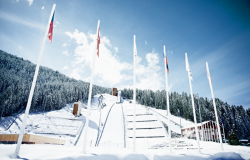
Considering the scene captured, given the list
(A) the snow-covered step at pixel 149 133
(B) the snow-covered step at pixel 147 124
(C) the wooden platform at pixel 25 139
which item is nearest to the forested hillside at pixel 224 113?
(B) the snow-covered step at pixel 147 124

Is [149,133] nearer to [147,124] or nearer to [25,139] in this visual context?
[147,124]

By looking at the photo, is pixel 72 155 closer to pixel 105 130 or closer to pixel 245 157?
pixel 245 157

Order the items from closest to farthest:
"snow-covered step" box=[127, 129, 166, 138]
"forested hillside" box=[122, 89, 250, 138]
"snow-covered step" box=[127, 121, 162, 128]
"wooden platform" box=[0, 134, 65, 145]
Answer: "wooden platform" box=[0, 134, 65, 145] < "snow-covered step" box=[127, 129, 166, 138] < "snow-covered step" box=[127, 121, 162, 128] < "forested hillside" box=[122, 89, 250, 138]

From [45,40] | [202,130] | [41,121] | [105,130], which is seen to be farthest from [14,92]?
[202,130]

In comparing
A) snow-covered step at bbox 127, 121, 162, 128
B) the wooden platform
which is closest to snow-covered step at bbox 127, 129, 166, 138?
snow-covered step at bbox 127, 121, 162, 128

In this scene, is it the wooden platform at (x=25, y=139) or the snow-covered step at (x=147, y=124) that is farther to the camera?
the snow-covered step at (x=147, y=124)

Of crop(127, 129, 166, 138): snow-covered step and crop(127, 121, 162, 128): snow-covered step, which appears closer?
crop(127, 129, 166, 138): snow-covered step

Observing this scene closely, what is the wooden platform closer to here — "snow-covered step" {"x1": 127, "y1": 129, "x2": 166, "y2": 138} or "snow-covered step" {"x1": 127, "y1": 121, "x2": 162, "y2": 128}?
"snow-covered step" {"x1": 127, "y1": 129, "x2": 166, "y2": 138}

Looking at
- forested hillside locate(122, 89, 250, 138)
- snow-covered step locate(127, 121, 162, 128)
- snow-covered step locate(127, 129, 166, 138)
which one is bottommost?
snow-covered step locate(127, 129, 166, 138)

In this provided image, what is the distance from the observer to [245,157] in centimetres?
1062

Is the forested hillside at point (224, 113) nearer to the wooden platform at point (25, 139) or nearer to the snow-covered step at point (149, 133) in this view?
the snow-covered step at point (149, 133)

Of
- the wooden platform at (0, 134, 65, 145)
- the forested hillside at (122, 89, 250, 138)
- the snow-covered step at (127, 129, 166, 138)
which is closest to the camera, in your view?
the wooden platform at (0, 134, 65, 145)

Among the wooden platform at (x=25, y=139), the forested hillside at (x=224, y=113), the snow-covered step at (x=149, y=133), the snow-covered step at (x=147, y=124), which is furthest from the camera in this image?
the forested hillside at (x=224, y=113)

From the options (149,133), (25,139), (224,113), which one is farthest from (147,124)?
(224,113)
